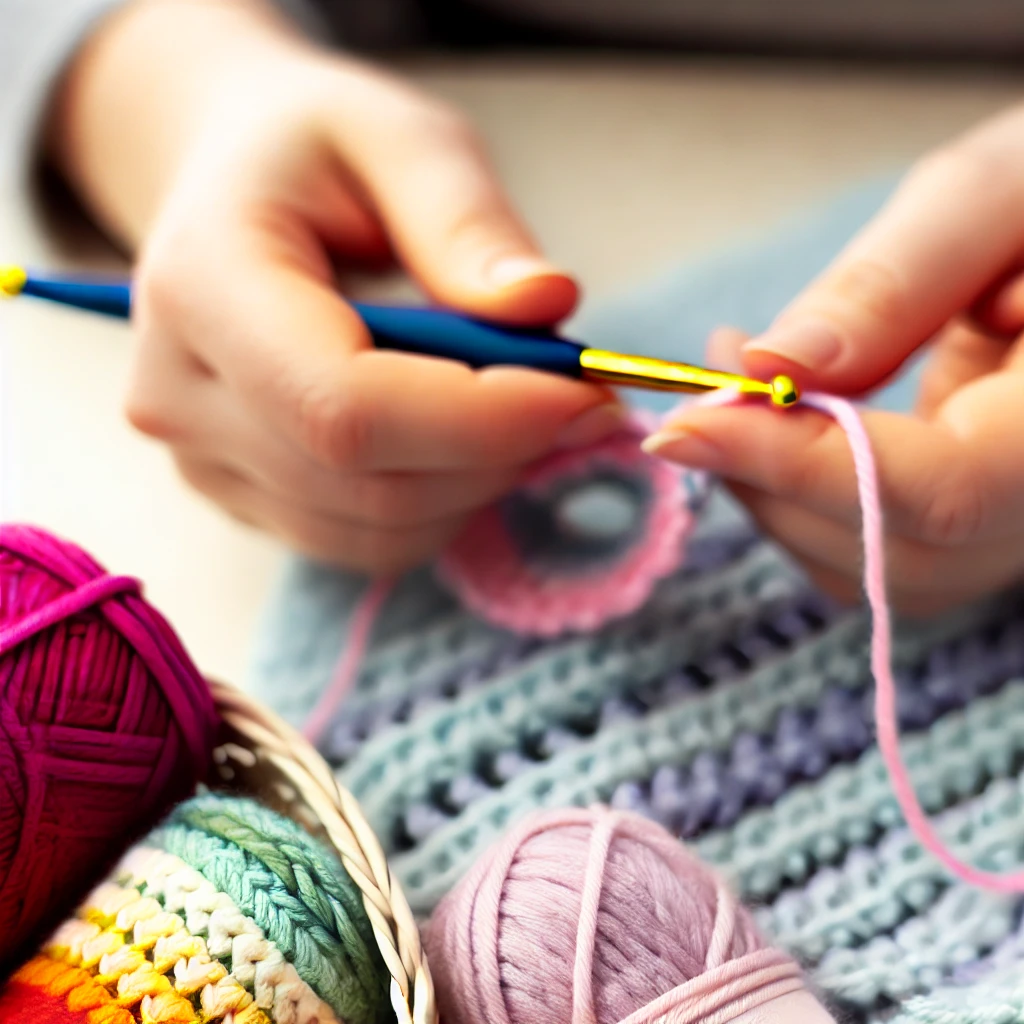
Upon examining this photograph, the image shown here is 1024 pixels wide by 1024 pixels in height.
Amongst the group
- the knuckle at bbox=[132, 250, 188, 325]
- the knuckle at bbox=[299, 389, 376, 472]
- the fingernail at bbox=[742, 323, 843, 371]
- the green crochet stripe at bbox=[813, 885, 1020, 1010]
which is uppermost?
the fingernail at bbox=[742, 323, 843, 371]

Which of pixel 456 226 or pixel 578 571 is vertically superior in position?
pixel 456 226

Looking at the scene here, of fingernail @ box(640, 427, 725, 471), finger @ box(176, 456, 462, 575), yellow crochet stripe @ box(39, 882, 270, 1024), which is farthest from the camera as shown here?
finger @ box(176, 456, 462, 575)

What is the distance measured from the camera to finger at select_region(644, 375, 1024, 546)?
435 mm

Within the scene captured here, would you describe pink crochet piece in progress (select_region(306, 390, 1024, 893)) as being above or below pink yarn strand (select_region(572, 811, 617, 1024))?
above

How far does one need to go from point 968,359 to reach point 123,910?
0.44 meters

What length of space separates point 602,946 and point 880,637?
0.17 metres

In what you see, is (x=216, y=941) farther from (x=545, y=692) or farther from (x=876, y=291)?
(x=876, y=291)

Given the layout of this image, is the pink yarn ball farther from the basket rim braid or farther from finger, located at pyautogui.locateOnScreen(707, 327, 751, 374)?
finger, located at pyautogui.locateOnScreen(707, 327, 751, 374)

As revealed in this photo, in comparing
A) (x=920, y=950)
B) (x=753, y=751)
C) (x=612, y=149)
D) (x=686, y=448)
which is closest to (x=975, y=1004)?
(x=920, y=950)

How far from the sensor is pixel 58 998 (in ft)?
1.17

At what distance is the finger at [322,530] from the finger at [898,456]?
0.51 ft

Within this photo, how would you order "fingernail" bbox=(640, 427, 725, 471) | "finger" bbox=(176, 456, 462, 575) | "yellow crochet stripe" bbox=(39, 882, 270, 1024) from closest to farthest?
"yellow crochet stripe" bbox=(39, 882, 270, 1024), "fingernail" bbox=(640, 427, 725, 471), "finger" bbox=(176, 456, 462, 575)

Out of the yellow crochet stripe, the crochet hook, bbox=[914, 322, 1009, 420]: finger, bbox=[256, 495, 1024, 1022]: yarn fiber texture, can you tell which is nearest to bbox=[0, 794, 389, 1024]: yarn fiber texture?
the yellow crochet stripe

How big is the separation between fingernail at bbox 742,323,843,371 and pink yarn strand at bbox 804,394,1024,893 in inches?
0.6
